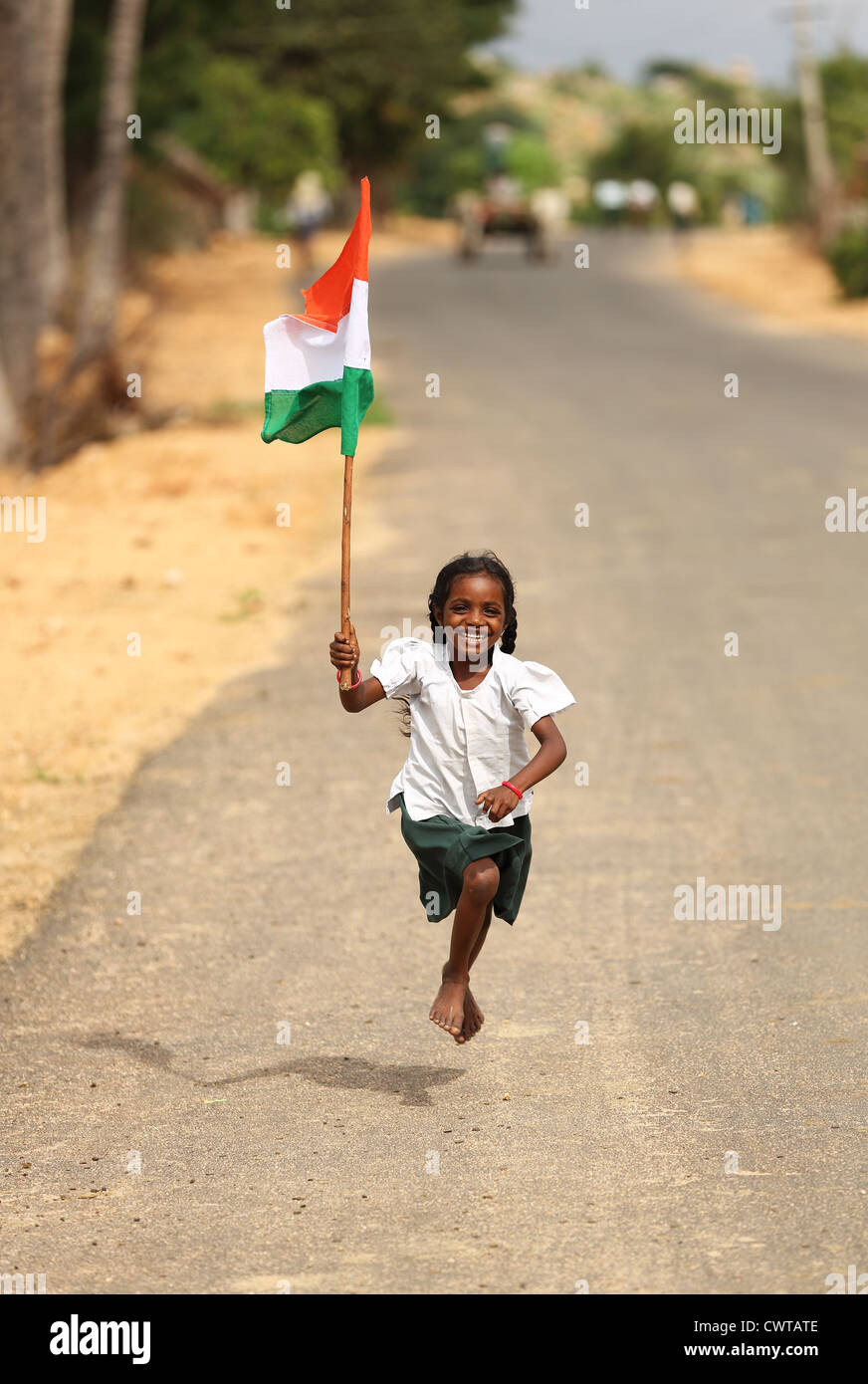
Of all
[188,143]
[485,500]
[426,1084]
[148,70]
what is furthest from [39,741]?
[188,143]

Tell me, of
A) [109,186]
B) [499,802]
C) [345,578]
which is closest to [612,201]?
[109,186]

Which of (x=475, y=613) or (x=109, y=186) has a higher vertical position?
(x=109, y=186)

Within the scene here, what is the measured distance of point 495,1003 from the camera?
19.2 ft

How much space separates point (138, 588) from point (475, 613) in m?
7.89

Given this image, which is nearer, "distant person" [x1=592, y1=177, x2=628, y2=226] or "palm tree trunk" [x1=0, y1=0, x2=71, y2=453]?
"palm tree trunk" [x1=0, y1=0, x2=71, y2=453]

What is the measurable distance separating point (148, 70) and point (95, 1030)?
88.2ft

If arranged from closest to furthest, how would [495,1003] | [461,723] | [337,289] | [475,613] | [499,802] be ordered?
[499,802]
[475,613]
[461,723]
[337,289]
[495,1003]

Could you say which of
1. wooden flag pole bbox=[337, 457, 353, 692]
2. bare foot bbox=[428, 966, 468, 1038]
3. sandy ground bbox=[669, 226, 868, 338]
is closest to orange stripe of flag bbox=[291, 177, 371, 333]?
wooden flag pole bbox=[337, 457, 353, 692]

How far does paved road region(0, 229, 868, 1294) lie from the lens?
4.26 m

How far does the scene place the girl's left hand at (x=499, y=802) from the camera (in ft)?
15.5

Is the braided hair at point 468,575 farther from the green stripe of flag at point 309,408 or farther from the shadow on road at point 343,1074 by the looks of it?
the shadow on road at point 343,1074

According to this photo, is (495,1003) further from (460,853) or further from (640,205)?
(640,205)

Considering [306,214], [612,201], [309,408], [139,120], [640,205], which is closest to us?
[309,408]

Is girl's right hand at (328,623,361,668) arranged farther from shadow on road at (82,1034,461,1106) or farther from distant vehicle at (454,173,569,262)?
distant vehicle at (454,173,569,262)
